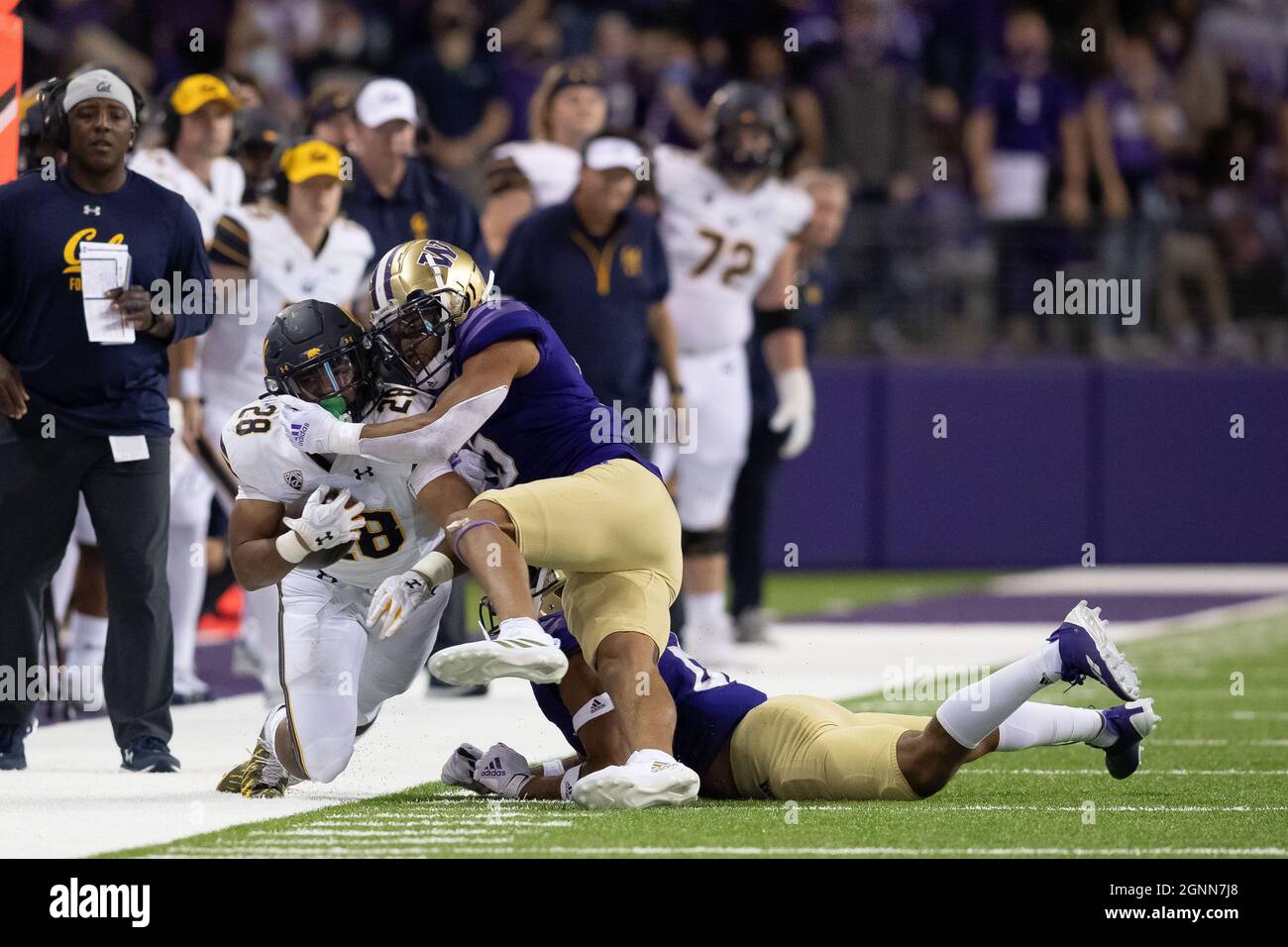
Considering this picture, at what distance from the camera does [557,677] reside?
5.15 m

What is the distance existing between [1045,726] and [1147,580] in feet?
30.8

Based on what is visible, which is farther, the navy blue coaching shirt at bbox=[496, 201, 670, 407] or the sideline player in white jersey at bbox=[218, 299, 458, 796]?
the navy blue coaching shirt at bbox=[496, 201, 670, 407]

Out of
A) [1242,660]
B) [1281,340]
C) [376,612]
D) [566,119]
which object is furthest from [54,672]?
[1281,340]

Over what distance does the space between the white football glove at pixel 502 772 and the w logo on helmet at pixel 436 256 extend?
1.31 meters

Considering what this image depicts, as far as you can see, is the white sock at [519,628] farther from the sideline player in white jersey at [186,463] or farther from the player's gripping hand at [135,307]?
the sideline player in white jersey at [186,463]

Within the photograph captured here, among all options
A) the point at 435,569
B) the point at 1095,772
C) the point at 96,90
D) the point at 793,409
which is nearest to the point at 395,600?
the point at 435,569

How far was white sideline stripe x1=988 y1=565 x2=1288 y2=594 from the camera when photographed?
13.6m

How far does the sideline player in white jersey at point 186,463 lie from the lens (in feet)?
26.0

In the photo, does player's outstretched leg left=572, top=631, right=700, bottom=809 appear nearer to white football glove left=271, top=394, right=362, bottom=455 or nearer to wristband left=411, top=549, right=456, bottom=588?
wristband left=411, top=549, right=456, bottom=588

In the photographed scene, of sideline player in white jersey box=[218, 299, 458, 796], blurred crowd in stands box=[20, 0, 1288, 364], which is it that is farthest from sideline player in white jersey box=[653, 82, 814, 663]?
sideline player in white jersey box=[218, 299, 458, 796]

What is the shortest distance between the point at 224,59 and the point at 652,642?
981 cm

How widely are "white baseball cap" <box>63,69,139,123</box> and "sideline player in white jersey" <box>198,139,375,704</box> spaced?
5.31ft

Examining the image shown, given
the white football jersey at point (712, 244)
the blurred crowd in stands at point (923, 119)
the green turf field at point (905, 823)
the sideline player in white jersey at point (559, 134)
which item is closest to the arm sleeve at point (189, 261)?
the green turf field at point (905, 823)
